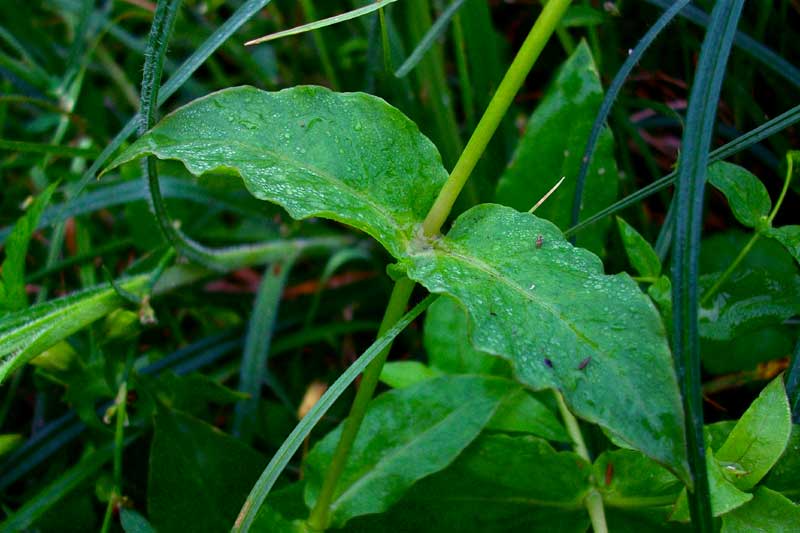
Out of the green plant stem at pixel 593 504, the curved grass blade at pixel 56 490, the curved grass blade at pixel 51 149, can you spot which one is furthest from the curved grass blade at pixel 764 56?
the curved grass blade at pixel 56 490

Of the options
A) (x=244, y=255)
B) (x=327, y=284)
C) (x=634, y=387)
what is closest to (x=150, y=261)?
(x=244, y=255)

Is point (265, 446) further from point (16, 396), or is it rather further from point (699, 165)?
point (699, 165)

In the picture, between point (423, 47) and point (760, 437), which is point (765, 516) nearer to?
point (760, 437)

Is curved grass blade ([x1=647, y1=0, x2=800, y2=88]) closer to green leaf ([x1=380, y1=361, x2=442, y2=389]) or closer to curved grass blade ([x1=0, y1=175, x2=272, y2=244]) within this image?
green leaf ([x1=380, y1=361, x2=442, y2=389])

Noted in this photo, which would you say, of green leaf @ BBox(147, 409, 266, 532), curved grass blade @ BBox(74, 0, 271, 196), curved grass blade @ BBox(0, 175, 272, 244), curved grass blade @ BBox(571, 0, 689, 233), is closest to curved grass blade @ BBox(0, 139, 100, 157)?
curved grass blade @ BBox(0, 175, 272, 244)

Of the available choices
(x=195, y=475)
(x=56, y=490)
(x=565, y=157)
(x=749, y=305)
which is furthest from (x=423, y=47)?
(x=56, y=490)

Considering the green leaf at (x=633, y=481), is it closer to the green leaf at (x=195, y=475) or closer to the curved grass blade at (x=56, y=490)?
the green leaf at (x=195, y=475)
